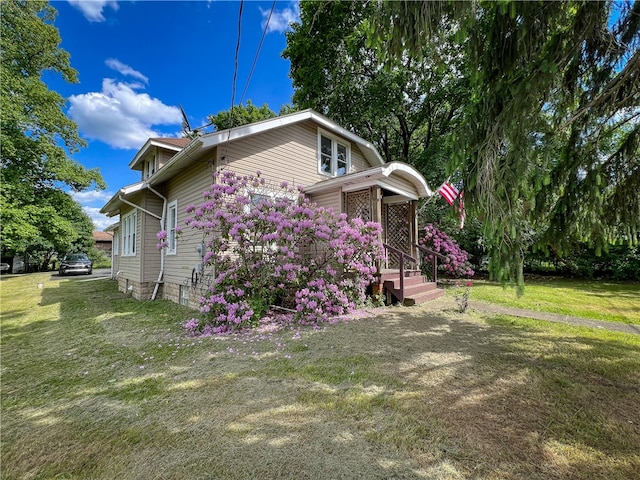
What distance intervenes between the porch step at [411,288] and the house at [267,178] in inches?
1.2

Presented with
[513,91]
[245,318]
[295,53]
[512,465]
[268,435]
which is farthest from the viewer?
[295,53]

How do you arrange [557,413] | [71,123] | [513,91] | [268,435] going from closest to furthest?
[268,435] < [557,413] < [513,91] < [71,123]

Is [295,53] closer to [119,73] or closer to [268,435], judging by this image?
[119,73]

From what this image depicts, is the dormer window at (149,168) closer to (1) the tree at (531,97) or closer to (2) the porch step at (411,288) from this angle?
(2) the porch step at (411,288)

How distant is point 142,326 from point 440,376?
601 cm

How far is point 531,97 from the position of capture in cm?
286

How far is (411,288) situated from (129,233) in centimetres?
1130

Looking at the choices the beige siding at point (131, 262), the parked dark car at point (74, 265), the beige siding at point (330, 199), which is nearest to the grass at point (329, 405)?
the beige siding at point (330, 199)

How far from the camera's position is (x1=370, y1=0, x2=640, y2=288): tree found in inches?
113

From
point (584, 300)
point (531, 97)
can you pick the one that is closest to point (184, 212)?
point (531, 97)

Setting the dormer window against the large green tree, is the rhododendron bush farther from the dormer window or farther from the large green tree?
the large green tree

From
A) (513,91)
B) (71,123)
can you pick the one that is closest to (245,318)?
(513,91)

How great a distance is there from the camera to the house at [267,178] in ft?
24.2

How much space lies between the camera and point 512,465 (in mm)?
1977
